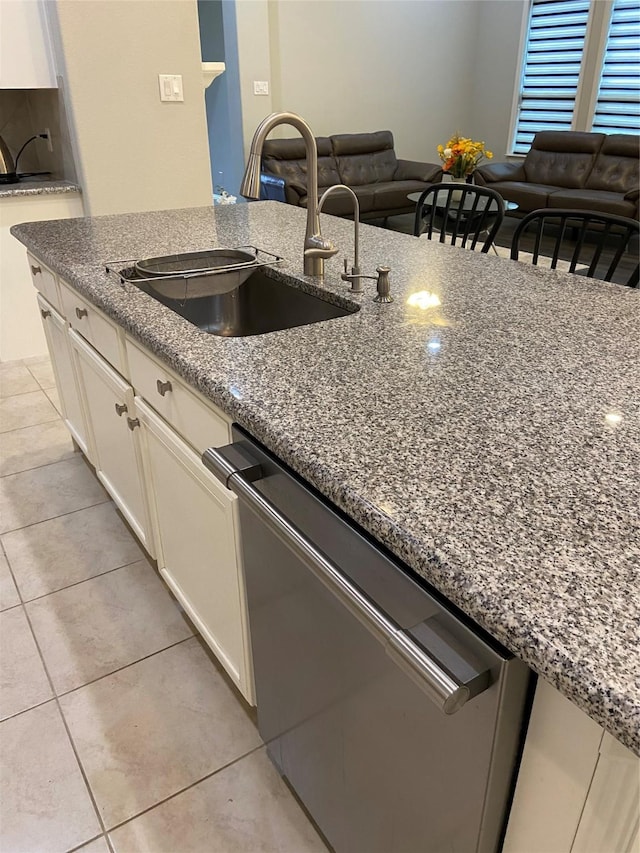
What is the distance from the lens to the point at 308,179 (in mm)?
1608

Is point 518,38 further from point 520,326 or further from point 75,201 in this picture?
point 520,326

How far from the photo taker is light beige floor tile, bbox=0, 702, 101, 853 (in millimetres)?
1286

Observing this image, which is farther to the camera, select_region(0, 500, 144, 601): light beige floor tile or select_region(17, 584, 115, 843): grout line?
select_region(0, 500, 144, 601): light beige floor tile

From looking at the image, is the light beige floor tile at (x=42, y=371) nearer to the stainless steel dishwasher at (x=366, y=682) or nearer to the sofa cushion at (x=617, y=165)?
the stainless steel dishwasher at (x=366, y=682)

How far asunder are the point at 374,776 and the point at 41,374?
303 centimetres

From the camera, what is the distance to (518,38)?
7141 millimetres

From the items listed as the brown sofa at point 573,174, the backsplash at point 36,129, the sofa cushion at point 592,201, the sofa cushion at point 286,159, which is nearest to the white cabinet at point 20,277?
the backsplash at point 36,129

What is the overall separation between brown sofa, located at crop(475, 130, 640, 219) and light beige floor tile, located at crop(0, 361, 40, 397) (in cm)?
476

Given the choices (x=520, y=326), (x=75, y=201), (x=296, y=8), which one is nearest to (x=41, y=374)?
(x=75, y=201)

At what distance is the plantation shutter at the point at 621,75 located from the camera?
6156 millimetres

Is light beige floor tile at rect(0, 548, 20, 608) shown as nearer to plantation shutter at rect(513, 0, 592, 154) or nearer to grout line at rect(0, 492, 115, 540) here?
grout line at rect(0, 492, 115, 540)

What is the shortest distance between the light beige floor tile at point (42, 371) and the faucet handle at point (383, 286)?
233 centimetres

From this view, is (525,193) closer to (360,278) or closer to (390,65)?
(390,65)

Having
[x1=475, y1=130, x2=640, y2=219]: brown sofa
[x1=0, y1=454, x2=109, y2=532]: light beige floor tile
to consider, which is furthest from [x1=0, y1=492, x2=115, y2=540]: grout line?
[x1=475, y1=130, x2=640, y2=219]: brown sofa
